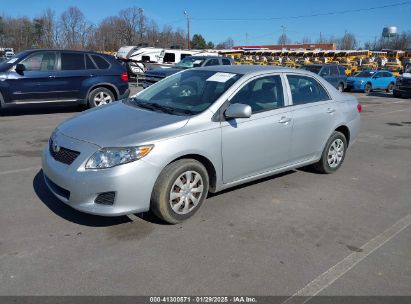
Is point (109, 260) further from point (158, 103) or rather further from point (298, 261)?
point (158, 103)

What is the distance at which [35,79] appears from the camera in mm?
9727

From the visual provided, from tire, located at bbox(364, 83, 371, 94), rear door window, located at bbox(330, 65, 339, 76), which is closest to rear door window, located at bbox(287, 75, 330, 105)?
rear door window, located at bbox(330, 65, 339, 76)

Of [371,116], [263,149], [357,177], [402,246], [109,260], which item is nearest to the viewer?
[109,260]

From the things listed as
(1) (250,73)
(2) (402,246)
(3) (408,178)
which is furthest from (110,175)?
(3) (408,178)

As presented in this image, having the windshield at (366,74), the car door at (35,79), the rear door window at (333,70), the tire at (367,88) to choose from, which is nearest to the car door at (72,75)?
the car door at (35,79)

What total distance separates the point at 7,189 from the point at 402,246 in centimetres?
452

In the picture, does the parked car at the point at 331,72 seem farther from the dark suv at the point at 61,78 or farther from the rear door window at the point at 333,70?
the dark suv at the point at 61,78

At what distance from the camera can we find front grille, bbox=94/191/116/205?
3.58 m

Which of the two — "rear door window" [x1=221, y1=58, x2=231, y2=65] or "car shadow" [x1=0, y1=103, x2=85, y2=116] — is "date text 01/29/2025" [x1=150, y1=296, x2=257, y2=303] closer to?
"car shadow" [x1=0, y1=103, x2=85, y2=116]

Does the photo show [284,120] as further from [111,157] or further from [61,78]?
[61,78]

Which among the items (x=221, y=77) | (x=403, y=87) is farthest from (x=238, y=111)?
(x=403, y=87)

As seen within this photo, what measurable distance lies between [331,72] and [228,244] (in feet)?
64.8

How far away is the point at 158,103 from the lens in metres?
4.71

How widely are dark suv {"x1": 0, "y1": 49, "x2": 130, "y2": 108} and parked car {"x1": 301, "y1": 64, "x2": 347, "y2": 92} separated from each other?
12.9 m
